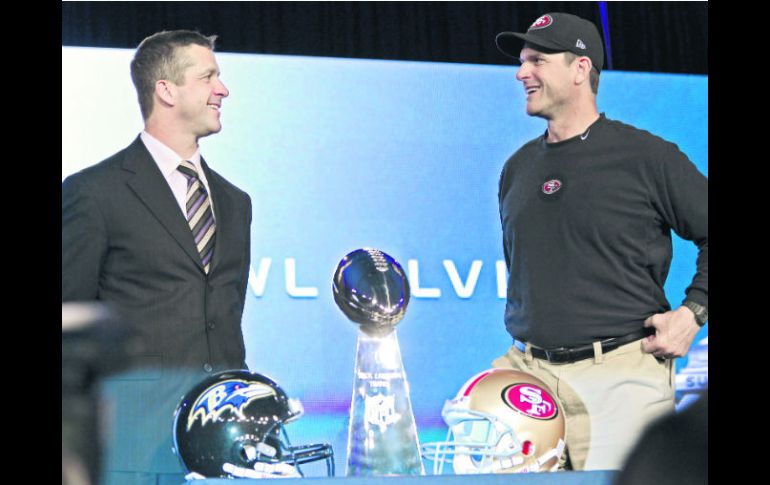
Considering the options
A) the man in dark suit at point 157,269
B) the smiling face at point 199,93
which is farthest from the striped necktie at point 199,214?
the smiling face at point 199,93

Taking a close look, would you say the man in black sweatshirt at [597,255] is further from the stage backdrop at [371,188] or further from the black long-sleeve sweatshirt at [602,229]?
the stage backdrop at [371,188]

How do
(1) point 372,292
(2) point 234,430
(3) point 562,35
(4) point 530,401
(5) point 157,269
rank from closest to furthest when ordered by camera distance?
(2) point 234,430, (1) point 372,292, (4) point 530,401, (5) point 157,269, (3) point 562,35

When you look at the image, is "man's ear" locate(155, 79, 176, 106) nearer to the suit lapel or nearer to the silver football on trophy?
the suit lapel

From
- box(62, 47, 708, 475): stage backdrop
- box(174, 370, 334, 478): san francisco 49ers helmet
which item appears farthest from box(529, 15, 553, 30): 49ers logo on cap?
box(174, 370, 334, 478): san francisco 49ers helmet

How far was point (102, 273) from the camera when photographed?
3432 mm

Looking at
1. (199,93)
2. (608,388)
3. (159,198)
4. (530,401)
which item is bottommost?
(608,388)

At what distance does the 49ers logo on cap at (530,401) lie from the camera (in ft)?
7.68

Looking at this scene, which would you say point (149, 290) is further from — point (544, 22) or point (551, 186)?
point (544, 22)

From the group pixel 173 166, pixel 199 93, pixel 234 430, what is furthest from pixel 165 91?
pixel 234 430

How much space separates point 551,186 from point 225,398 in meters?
1.71

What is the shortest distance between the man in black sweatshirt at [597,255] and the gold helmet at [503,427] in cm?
85

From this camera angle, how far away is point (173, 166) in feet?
12.0
